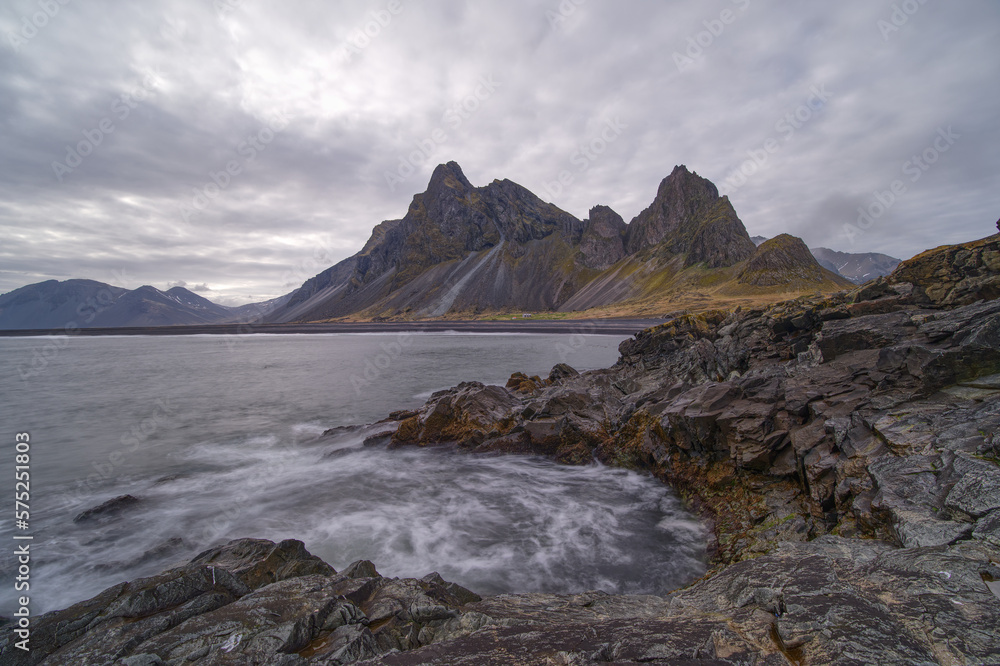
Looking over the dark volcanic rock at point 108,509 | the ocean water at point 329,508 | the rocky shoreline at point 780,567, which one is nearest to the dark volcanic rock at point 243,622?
the rocky shoreline at point 780,567

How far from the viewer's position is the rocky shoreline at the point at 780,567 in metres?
4.26

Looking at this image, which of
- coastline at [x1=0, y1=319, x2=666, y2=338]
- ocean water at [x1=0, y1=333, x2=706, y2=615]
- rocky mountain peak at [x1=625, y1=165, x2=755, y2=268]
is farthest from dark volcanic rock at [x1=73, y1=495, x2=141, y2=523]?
rocky mountain peak at [x1=625, y1=165, x2=755, y2=268]

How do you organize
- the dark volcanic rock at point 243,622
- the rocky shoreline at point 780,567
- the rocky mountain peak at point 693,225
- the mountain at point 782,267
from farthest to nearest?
the rocky mountain peak at point 693,225 < the mountain at point 782,267 < the dark volcanic rock at point 243,622 < the rocky shoreline at point 780,567

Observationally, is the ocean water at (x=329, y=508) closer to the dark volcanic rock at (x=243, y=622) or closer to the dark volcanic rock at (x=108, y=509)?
the dark volcanic rock at (x=108, y=509)

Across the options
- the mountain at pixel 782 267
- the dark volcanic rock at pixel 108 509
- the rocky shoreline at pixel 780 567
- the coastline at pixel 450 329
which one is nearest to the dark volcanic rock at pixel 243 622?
the rocky shoreline at pixel 780 567

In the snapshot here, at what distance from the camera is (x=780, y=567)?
5664mm

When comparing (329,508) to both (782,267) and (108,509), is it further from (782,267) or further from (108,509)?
(782,267)

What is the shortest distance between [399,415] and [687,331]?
67.9 ft

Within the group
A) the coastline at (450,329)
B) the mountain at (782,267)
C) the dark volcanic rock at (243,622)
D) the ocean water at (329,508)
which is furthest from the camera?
the mountain at (782,267)

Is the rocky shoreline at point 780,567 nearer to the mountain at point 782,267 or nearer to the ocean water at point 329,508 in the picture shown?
the ocean water at point 329,508

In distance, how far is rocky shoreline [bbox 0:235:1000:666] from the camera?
4.26 metres

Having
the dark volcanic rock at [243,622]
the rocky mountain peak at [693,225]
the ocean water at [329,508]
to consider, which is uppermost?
the rocky mountain peak at [693,225]

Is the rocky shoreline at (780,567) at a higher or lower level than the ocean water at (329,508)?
higher

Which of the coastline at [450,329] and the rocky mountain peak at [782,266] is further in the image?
the rocky mountain peak at [782,266]
